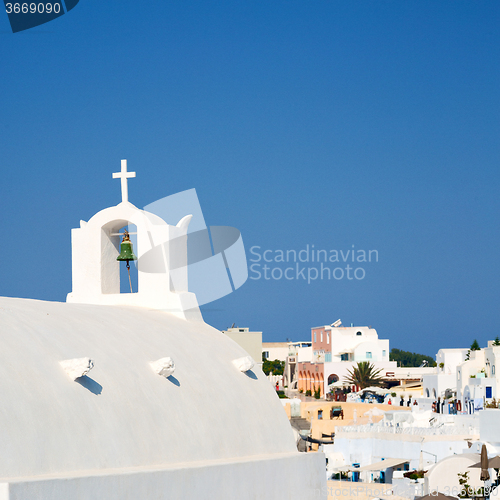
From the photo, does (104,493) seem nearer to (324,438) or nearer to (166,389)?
(166,389)

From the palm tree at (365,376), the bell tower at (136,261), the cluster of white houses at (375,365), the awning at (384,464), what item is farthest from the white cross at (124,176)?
the palm tree at (365,376)

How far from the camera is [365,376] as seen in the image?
58.8 m

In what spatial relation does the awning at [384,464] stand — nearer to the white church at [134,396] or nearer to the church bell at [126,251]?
the white church at [134,396]

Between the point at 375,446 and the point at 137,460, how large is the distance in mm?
21118

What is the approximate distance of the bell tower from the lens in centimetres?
1028

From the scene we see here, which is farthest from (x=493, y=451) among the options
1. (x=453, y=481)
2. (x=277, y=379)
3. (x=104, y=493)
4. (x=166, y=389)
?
(x=277, y=379)

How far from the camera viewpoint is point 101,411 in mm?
6785

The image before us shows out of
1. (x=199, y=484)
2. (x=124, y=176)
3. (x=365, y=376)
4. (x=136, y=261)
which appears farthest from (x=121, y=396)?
(x=365, y=376)

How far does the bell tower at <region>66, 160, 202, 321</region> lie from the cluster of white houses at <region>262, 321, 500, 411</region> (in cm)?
3328

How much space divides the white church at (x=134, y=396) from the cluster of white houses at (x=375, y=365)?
3346 centimetres

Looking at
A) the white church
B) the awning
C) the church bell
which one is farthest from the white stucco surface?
the awning

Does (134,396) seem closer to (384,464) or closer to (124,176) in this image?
(124,176)

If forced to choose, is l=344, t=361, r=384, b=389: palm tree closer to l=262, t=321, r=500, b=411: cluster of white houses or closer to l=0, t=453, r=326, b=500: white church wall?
l=262, t=321, r=500, b=411: cluster of white houses

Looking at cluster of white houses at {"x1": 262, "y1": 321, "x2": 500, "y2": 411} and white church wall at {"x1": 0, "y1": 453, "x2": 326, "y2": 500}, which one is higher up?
cluster of white houses at {"x1": 262, "y1": 321, "x2": 500, "y2": 411}
